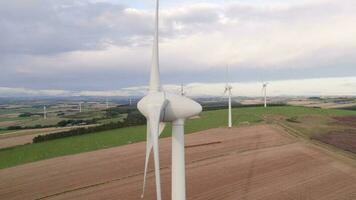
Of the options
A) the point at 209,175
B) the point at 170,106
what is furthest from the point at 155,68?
the point at 209,175

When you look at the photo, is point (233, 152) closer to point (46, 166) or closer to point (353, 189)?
point (353, 189)

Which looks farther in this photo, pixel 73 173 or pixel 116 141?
pixel 116 141

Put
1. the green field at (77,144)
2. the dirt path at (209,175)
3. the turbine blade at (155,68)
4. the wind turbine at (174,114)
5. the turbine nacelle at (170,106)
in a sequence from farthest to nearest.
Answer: the green field at (77,144), the dirt path at (209,175), the turbine blade at (155,68), the turbine nacelle at (170,106), the wind turbine at (174,114)

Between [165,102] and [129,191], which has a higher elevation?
[165,102]

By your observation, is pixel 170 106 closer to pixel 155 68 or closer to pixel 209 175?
pixel 155 68

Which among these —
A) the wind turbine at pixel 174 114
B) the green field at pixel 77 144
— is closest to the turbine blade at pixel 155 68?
the wind turbine at pixel 174 114

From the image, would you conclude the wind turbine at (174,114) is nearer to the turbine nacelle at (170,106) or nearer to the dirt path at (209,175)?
the turbine nacelle at (170,106)

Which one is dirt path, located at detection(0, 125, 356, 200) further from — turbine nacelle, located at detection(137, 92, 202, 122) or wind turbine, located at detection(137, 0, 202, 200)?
turbine nacelle, located at detection(137, 92, 202, 122)

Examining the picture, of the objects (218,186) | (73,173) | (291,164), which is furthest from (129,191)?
(291,164)
